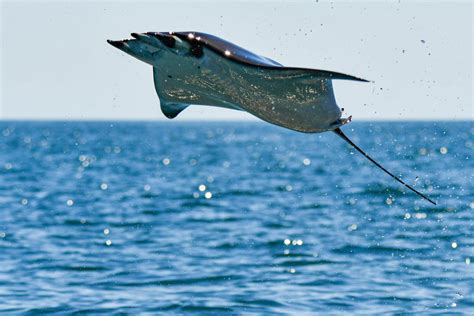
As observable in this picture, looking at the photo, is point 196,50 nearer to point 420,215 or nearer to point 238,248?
point 238,248

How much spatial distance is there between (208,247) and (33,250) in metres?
2.98

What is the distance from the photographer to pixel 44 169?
41.1m

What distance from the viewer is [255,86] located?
7.15 m

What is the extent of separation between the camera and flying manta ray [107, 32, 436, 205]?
6875 mm

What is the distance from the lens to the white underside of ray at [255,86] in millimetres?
6973

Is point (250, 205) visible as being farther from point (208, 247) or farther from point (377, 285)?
point (377, 285)

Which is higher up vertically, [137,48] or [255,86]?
[137,48]

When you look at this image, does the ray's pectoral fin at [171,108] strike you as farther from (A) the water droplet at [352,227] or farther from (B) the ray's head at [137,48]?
(A) the water droplet at [352,227]

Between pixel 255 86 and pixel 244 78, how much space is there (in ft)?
0.43

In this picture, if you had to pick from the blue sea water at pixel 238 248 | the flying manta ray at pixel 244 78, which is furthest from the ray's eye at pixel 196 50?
the blue sea water at pixel 238 248

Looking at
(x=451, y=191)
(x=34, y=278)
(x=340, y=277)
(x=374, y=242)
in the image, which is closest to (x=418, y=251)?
(x=374, y=242)

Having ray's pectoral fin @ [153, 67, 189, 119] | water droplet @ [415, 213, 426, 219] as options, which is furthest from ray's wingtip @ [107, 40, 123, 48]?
water droplet @ [415, 213, 426, 219]

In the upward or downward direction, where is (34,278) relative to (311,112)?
downward

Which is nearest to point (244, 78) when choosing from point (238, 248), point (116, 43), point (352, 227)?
point (116, 43)
